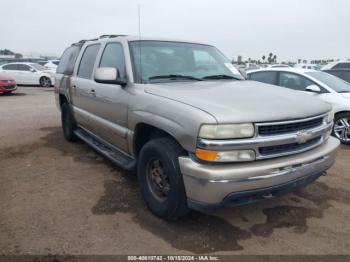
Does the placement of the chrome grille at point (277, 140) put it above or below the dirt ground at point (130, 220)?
above

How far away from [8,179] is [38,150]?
1461 mm

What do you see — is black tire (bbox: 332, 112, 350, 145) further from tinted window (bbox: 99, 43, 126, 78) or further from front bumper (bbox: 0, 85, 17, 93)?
front bumper (bbox: 0, 85, 17, 93)

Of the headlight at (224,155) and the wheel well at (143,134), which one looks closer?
the headlight at (224,155)

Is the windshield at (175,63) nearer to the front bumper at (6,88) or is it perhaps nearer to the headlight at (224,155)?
the headlight at (224,155)

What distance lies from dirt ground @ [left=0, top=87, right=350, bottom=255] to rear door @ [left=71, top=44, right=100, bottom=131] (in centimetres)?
86

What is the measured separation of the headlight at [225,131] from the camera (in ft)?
8.77

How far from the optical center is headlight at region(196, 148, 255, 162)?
8.84ft

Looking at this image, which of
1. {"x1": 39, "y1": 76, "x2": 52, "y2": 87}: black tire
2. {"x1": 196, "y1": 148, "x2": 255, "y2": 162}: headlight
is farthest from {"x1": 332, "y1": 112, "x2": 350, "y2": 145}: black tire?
{"x1": 39, "y1": 76, "x2": 52, "y2": 87}: black tire

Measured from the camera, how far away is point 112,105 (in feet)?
13.6

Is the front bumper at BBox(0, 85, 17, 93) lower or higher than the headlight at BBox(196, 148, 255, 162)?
lower

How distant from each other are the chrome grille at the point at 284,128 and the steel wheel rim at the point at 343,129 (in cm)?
386

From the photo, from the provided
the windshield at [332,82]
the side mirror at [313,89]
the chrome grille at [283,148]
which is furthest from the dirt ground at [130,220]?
the windshield at [332,82]

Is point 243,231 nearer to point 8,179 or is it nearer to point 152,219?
point 152,219

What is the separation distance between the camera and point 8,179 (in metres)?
4.48
